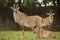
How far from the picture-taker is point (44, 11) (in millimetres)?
11227

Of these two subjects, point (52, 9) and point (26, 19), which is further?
point (52, 9)

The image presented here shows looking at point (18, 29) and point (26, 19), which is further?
point (18, 29)

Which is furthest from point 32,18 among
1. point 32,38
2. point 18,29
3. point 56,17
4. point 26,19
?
point 56,17

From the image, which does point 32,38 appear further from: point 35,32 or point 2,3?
point 2,3

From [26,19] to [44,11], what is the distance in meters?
3.19

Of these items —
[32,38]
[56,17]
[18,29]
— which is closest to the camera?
[32,38]

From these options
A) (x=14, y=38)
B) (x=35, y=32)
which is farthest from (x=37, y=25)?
(x=14, y=38)

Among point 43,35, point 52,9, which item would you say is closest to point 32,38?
point 43,35

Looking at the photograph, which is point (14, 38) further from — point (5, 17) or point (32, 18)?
point (5, 17)

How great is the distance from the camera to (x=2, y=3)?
1134 centimetres

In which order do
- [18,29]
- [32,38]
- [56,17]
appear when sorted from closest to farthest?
[32,38] < [18,29] < [56,17]

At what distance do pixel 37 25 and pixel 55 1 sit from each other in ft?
12.2

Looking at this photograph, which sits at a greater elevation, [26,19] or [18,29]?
[26,19]

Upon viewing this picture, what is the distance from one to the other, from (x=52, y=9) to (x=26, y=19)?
328 cm
